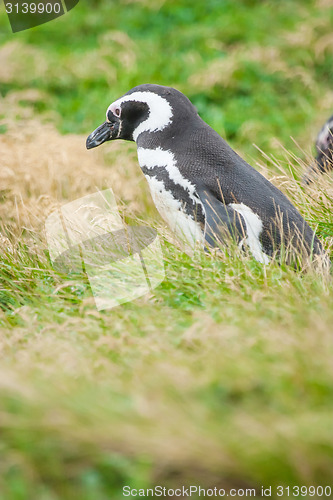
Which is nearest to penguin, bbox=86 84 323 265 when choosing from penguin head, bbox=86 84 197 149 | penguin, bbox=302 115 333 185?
penguin head, bbox=86 84 197 149

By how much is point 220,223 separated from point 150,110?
81 cm

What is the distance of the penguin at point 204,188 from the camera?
3305mm

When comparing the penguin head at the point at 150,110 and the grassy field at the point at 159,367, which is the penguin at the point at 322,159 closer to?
the grassy field at the point at 159,367

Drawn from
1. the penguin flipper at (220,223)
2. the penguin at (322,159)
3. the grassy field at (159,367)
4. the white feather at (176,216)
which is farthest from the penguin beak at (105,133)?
the penguin at (322,159)

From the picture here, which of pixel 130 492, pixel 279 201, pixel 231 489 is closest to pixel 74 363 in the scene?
pixel 130 492

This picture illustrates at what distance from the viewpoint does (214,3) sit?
9.91 meters

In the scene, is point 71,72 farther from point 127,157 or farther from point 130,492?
point 130,492

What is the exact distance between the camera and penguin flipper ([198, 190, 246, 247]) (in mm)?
3240

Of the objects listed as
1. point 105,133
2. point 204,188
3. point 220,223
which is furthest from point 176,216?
point 105,133

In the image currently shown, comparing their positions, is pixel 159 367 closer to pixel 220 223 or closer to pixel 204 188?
pixel 220 223

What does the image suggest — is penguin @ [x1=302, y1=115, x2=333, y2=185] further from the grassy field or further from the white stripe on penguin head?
the white stripe on penguin head

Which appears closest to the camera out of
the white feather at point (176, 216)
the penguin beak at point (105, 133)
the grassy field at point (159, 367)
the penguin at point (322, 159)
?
the grassy field at point (159, 367)

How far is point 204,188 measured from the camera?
11.1 feet

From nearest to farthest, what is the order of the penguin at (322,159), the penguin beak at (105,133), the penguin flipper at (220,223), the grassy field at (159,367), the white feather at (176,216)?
the grassy field at (159,367) → the penguin flipper at (220,223) → the white feather at (176,216) → the penguin beak at (105,133) → the penguin at (322,159)
